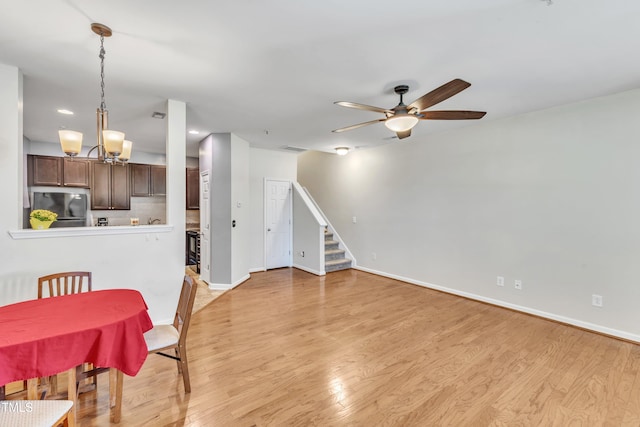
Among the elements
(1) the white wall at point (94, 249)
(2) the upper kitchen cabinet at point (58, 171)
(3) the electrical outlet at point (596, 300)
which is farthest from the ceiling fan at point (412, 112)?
(2) the upper kitchen cabinet at point (58, 171)

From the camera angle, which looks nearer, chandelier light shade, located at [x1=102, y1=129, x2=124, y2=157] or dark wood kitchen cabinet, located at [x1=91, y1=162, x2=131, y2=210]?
chandelier light shade, located at [x1=102, y1=129, x2=124, y2=157]

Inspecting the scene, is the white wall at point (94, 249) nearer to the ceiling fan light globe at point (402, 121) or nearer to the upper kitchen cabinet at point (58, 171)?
the ceiling fan light globe at point (402, 121)

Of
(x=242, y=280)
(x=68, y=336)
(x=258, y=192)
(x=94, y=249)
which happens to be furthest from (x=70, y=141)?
(x=258, y=192)

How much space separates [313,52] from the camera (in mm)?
2297

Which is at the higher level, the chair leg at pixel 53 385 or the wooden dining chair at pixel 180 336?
the wooden dining chair at pixel 180 336

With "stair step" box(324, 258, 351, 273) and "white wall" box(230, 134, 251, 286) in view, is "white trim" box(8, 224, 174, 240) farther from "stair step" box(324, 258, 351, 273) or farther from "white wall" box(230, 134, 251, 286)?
"stair step" box(324, 258, 351, 273)

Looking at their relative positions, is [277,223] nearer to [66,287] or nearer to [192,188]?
[192,188]

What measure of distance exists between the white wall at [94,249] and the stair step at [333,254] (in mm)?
3415

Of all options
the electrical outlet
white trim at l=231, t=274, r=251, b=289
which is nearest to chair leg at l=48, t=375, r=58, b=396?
white trim at l=231, t=274, r=251, b=289

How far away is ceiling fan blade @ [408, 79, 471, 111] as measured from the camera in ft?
7.09

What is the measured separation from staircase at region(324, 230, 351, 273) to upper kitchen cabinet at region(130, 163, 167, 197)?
146 inches

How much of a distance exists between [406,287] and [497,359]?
2.34 meters

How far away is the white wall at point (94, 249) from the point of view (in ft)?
8.16

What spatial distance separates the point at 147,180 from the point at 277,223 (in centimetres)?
301
